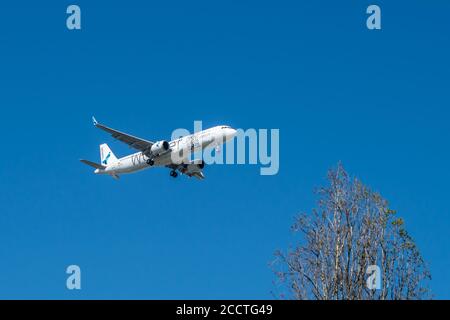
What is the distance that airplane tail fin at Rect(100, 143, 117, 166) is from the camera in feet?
345

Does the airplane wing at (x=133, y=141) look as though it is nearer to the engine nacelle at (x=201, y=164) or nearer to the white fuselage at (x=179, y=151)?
the white fuselage at (x=179, y=151)

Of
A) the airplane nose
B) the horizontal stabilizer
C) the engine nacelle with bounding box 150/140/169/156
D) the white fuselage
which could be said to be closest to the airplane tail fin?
the horizontal stabilizer

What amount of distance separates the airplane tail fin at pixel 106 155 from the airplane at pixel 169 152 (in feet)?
31.1

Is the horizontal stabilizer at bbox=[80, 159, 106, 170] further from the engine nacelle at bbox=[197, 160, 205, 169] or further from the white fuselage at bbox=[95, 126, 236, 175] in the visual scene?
the engine nacelle at bbox=[197, 160, 205, 169]

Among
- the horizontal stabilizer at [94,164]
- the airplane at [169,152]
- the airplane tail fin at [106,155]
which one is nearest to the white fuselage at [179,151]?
the airplane at [169,152]

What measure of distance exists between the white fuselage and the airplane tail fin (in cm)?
1150

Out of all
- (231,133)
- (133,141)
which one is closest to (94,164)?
(133,141)

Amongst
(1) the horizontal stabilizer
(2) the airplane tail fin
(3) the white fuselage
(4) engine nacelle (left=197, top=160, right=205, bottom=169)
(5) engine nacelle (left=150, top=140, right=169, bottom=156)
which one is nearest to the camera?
(3) the white fuselage

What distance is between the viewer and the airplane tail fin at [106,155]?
4144 inches

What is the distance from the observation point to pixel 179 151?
278ft

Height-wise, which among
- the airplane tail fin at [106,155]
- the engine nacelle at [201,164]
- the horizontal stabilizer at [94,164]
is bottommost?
the engine nacelle at [201,164]
